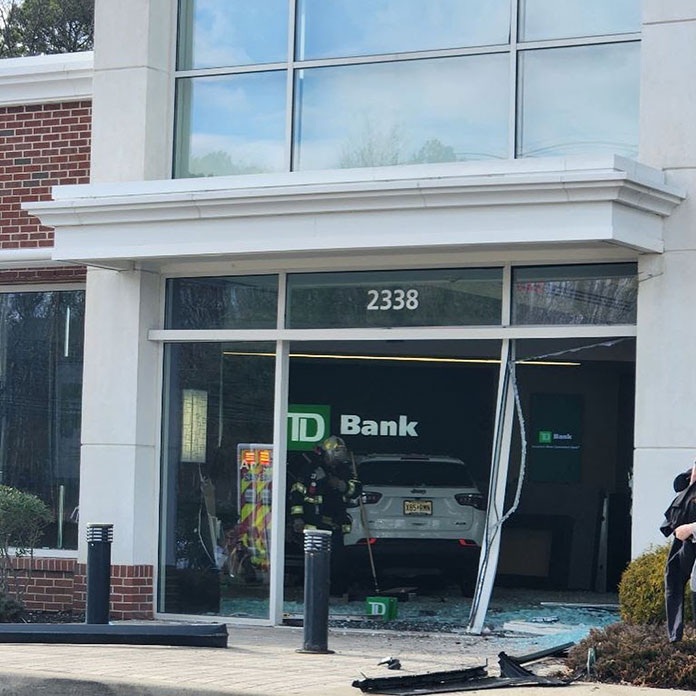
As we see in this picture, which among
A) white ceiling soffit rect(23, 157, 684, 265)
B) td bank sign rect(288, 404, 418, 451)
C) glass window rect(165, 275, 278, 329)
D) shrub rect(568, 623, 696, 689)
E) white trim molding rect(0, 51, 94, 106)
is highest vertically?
white trim molding rect(0, 51, 94, 106)

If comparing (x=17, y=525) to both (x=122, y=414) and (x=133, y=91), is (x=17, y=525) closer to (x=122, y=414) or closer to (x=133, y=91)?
(x=122, y=414)

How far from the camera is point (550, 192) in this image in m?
12.4

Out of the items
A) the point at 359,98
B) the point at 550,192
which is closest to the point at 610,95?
the point at 550,192

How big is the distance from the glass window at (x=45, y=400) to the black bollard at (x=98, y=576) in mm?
2646

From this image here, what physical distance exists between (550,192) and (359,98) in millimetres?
2672

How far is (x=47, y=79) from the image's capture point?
1568 centimetres

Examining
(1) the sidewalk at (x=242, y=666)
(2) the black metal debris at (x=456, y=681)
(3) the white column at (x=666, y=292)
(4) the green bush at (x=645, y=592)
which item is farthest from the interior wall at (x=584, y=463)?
(2) the black metal debris at (x=456, y=681)

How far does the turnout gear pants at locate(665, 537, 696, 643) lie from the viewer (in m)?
10.6

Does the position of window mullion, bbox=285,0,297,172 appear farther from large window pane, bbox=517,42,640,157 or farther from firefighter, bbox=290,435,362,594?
firefighter, bbox=290,435,362,594

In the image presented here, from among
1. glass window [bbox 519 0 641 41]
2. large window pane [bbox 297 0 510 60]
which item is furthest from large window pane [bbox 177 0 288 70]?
glass window [bbox 519 0 641 41]

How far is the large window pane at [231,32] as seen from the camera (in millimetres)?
14719

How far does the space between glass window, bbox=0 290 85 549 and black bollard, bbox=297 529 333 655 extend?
4.45m

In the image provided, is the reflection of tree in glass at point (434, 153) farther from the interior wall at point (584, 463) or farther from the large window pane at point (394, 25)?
the interior wall at point (584, 463)

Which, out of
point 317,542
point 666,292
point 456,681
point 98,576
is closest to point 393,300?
point 666,292
